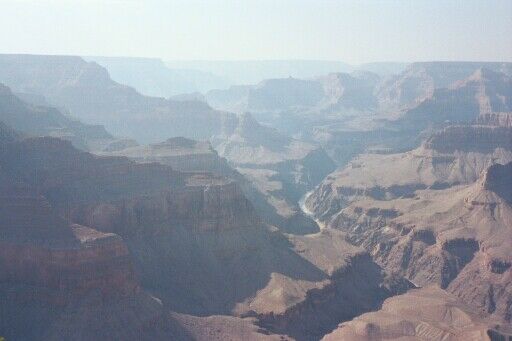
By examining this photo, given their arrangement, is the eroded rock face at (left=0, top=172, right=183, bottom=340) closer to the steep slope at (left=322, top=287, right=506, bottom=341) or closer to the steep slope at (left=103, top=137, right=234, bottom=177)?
the steep slope at (left=322, top=287, right=506, bottom=341)

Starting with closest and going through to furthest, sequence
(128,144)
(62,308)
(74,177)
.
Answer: (62,308) < (74,177) < (128,144)

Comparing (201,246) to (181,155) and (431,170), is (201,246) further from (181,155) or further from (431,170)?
(431,170)

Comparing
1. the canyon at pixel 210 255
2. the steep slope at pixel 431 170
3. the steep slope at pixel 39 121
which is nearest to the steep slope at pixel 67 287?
the canyon at pixel 210 255

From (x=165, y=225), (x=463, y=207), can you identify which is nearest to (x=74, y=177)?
(x=165, y=225)

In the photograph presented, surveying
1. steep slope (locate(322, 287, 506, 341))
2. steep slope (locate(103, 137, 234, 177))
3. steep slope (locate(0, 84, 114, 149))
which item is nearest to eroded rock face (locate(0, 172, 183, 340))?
steep slope (locate(322, 287, 506, 341))

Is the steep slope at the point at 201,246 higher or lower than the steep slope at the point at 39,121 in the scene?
lower

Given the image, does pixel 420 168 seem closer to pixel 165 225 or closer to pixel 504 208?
pixel 504 208

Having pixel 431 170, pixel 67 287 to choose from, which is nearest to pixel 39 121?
pixel 67 287

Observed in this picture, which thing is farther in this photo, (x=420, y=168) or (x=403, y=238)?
(x=420, y=168)

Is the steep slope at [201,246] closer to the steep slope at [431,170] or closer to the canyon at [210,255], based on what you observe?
the canyon at [210,255]
